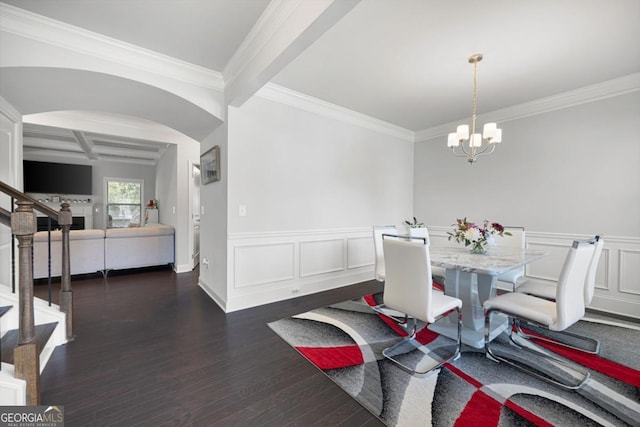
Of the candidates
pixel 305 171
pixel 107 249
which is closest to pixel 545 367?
pixel 305 171

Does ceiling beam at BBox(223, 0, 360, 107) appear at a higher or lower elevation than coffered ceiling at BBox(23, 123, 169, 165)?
lower

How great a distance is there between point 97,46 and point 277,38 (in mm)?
1675

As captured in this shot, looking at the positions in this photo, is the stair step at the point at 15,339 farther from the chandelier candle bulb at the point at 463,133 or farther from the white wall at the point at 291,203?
the chandelier candle bulb at the point at 463,133

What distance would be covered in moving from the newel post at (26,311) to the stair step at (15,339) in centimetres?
8

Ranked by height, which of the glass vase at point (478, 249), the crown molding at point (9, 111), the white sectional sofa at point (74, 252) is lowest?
the white sectional sofa at point (74, 252)

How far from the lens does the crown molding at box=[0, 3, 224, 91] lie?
203 centimetres

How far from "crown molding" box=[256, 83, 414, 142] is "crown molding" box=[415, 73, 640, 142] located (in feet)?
3.54

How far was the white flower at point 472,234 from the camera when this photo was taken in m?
2.62

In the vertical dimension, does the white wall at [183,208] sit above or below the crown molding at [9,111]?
below

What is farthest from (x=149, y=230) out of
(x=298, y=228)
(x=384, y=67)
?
(x=384, y=67)

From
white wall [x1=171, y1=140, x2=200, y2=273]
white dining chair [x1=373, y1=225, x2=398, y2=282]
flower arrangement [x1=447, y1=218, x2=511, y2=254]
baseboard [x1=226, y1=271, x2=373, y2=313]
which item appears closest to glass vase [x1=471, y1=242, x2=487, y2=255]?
flower arrangement [x1=447, y1=218, x2=511, y2=254]

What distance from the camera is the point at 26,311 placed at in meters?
1.53

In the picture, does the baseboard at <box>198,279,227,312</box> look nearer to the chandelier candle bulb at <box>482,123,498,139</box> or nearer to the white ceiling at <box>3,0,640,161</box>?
the white ceiling at <box>3,0,640,161</box>

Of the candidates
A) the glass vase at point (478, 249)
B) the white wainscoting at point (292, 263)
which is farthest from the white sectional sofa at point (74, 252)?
the glass vase at point (478, 249)
